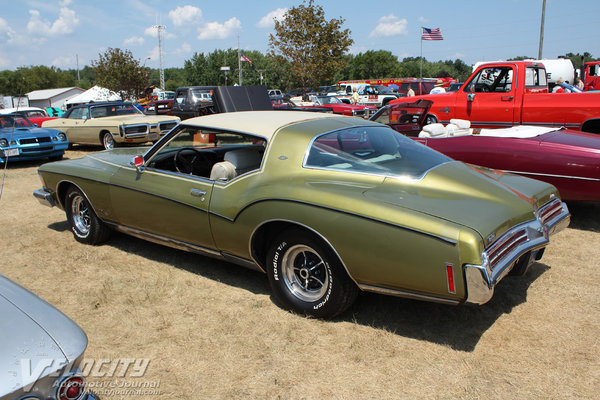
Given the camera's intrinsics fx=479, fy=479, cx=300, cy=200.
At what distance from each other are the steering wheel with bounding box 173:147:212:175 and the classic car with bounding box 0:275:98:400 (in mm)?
2268

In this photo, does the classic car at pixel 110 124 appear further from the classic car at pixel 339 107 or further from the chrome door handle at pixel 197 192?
the chrome door handle at pixel 197 192

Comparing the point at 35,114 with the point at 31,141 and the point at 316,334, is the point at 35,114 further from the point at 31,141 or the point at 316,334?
the point at 316,334

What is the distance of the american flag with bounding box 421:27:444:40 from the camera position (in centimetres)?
2800

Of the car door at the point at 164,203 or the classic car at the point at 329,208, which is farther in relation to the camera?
the car door at the point at 164,203

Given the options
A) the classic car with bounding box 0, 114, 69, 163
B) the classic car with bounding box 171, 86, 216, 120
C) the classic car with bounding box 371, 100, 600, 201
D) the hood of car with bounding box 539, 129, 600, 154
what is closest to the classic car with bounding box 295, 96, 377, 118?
the classic car with bounding box 171, 86, 216, 120

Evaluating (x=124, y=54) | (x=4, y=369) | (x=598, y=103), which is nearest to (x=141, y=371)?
(x=4, y=369)

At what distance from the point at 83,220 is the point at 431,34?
27.4 metres

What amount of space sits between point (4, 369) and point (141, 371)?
1.14m

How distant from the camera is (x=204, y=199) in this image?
11.7 ft

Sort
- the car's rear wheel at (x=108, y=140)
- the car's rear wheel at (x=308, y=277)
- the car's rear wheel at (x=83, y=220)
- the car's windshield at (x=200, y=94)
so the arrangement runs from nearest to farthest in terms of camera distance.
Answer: the car's rear wheel at (x=308, y=277)
the car's rear wheel at (x=83, y=220)
the car's rear wheel at (x=108, y=140)
the car's windshield at (x=200, y=94)

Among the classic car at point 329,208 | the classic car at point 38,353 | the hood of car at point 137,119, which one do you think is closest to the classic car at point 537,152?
the classic car at point 329,208

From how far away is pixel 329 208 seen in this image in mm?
2902

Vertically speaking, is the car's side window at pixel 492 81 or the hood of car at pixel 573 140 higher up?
the car's side window at pixel 492 81

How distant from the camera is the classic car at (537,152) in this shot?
15.7ft
